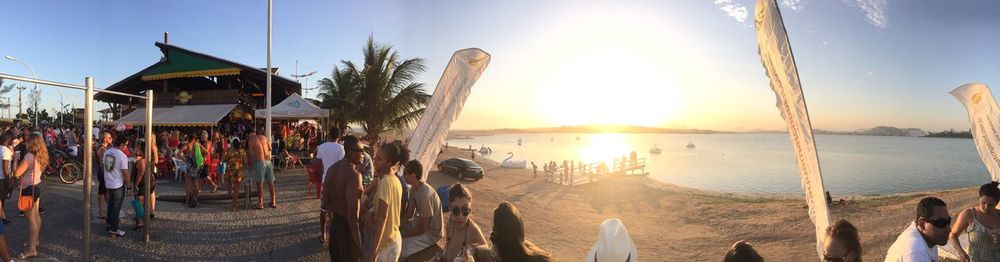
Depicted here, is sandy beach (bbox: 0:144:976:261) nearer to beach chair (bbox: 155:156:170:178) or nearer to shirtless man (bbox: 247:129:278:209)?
shirtless man (bbox: 247:129:278:209)

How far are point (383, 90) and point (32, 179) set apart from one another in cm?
1356

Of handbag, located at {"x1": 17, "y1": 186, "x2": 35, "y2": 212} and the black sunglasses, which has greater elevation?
the black sunglasses

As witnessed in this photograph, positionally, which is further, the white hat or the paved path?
the paved path

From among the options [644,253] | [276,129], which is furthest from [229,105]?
[644,253]

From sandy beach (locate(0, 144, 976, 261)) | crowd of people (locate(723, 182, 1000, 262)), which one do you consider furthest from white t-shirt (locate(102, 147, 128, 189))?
crowd of people (locate(723, 182, 1000, 262))

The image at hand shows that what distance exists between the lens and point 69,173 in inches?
463

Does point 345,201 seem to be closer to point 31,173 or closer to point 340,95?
point 31,173

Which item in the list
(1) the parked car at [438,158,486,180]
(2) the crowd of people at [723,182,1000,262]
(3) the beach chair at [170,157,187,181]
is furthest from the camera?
(1) the parked car at [438,158,486,180]

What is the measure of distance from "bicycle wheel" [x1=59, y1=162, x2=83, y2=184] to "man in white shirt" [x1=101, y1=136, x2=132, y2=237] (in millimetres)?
8108

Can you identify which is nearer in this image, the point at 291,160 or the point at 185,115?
the point at 291,160

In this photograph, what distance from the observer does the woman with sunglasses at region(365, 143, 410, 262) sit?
3.66 m

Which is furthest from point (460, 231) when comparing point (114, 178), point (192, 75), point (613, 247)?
point (192, 75)

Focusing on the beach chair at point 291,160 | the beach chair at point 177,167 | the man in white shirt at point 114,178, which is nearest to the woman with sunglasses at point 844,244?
the man in white shirt at point 114,178

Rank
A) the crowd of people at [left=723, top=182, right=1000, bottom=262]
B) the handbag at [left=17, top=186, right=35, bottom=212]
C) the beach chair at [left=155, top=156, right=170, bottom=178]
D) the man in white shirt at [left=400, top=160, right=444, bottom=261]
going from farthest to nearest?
1. the beach chair at [left=155, top=156, right=170, bottom=178]
2. the handbag at [left=17, top=186, right=35, bottom=212]
3. the man in white shirt at [left=400, top=160, right=444, bottom=261]
4. the crowd of people at [left=723, top=182, right=1000, bottom=262]
